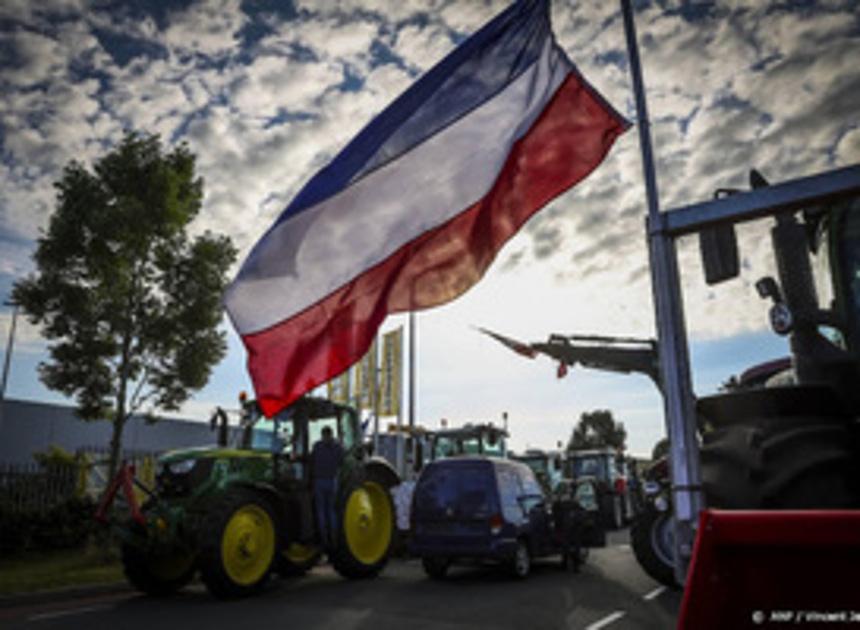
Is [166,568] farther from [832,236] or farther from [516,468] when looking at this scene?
[832,236]

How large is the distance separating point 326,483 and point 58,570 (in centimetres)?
493

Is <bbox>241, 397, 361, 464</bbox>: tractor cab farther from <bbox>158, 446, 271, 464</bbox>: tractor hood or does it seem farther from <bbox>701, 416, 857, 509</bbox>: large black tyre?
<bbox>701, 416, 857, 509</bbox>: large black tyre

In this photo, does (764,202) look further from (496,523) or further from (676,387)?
(496,523)

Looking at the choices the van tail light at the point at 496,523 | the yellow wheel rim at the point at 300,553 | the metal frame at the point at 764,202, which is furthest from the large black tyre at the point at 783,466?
the yellow wheel rim at the point at 300,553

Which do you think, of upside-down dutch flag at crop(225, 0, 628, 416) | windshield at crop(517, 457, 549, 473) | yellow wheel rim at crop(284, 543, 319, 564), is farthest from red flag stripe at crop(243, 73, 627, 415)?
windshield at crop(517, 457, 549, 473)

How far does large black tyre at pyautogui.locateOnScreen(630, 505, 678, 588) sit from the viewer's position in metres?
7.83

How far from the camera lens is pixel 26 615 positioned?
7.45m

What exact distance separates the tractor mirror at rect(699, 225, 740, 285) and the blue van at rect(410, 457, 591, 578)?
802 cm

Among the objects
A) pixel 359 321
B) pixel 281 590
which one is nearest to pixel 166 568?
pixel 281 590

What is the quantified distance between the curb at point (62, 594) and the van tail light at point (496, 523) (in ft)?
17.8

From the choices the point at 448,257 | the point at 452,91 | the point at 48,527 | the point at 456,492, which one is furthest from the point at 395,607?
the point at 48,527

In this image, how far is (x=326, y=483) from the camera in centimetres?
961

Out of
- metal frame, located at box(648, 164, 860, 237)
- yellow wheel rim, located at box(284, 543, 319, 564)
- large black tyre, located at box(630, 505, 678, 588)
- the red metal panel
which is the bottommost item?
yellow wheel rim, located at box(284, 543, 319, 564)

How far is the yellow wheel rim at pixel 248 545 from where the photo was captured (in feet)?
26.1
